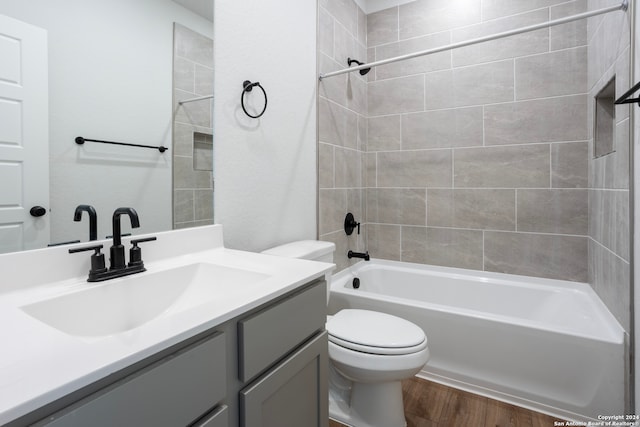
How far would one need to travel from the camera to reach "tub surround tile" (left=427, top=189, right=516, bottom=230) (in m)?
2.31

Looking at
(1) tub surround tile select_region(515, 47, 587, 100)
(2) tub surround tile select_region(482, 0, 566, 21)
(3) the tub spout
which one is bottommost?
(3) the tub spout

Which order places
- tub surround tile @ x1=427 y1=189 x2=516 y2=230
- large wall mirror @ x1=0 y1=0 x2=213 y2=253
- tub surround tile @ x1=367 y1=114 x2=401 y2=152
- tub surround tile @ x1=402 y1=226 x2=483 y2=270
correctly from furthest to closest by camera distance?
tub surround tile @ x1=367 y1=114 x2=401 y2=152 < tub surround tile @ x1=402 y1=226 x2=483 y2=270 < tub surround tile @ x1=427 y1=189 x2=516 y2=230 < large wall mirror @ x1=0 y1=0 x2=213 y2=253

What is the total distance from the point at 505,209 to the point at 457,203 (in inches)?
12.3

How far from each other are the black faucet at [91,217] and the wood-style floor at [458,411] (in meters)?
1.32

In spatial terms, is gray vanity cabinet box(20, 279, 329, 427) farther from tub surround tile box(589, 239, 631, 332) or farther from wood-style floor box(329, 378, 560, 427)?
tub surround tile box(589, 239, 631, 332)

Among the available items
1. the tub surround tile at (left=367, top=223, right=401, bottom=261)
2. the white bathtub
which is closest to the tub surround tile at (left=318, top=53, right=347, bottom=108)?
the tub surround tile at (left=367, top=223, right=401, bottom=261)

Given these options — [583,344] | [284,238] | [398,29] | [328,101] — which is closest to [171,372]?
[284,238]

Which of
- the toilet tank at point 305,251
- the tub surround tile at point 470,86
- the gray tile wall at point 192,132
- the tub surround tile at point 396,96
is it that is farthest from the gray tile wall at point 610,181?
the gray tile wall at point 192,132

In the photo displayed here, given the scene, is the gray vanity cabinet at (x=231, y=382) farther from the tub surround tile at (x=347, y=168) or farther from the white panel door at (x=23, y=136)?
the tub surround tile at (x=347, y=168)

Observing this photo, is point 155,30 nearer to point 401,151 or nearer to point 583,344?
point 401,151

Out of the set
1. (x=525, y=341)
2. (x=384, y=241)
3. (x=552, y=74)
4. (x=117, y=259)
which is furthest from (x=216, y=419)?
(x=552, y=74)

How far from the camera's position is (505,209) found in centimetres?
232

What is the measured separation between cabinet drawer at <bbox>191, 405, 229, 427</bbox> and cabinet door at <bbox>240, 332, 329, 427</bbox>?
5 cm

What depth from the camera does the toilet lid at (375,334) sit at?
4.55 ft
